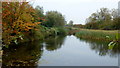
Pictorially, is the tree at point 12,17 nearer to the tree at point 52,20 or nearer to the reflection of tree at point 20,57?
the reflection of tree at point 20,57

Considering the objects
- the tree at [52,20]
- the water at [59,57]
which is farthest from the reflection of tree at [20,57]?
the tree at [52,20]

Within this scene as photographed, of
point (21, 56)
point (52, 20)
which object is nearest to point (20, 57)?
point (21, 56)

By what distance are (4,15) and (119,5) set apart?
5.12 meters

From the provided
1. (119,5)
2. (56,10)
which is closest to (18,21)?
(119,5)

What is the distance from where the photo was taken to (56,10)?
20125 mm

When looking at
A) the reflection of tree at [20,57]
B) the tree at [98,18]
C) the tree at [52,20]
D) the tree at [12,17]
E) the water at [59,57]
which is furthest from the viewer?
the tree at [98,18]

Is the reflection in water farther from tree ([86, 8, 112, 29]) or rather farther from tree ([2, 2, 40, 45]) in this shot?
tree ([86, 8, 112, 29])

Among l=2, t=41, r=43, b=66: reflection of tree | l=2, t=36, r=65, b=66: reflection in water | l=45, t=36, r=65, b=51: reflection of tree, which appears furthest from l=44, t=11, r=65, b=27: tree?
l=2, t=41, r=43, b=66: reflection of tree

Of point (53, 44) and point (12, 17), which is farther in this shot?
point (53, 44)

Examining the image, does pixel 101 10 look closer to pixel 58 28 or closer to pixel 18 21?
pixel 58 28

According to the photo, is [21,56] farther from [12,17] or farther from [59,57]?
[12,17]

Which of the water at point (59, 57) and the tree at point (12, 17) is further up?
the tree at point (12, 17)

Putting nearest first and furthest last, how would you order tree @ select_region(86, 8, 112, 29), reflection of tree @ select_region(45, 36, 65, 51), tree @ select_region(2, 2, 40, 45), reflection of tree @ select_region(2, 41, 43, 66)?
reflection of tree @ select_region(2, 41, 43, 66)
tree @ select_region(2, 2, 40, 45)
reflection of tree @ select_region(45, 36, 65, 51)
tree @ select_region(86, 8, 112, 29)

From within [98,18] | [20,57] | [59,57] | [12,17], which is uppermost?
[98,18]
